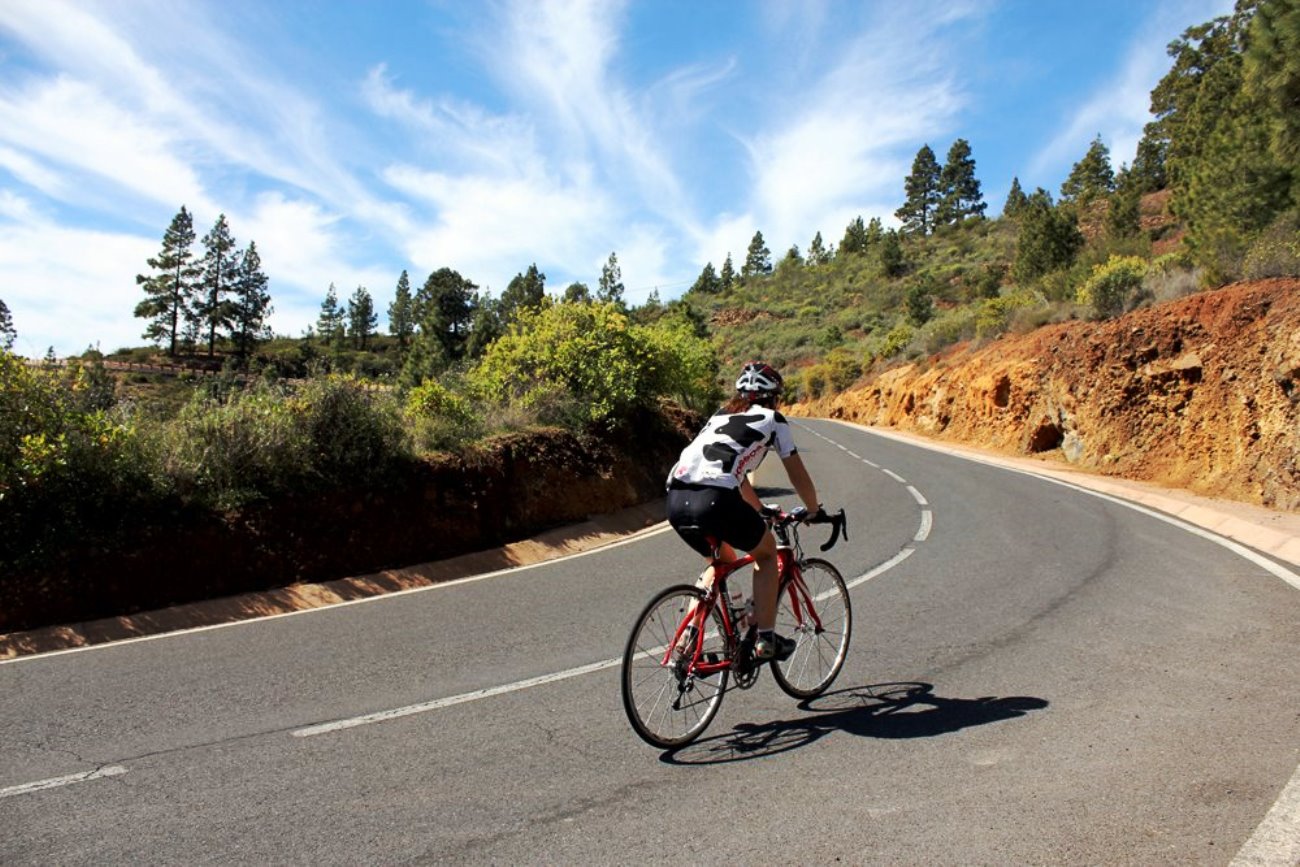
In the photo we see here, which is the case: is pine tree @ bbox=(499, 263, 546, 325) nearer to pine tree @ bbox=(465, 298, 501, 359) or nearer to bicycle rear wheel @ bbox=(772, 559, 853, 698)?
pine tree @ bbox=(465, 298, 501, 359)

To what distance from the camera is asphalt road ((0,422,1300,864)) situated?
11.2 feet

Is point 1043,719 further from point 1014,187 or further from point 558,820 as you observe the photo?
point 1014,187

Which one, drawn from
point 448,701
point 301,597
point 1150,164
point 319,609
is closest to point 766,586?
point 448,701

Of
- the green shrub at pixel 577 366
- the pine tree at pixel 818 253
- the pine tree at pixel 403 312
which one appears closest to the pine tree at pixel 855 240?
the pine tree at pixel 818 253

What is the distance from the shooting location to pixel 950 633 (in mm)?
6367

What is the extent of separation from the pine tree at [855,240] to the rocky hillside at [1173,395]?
273ft

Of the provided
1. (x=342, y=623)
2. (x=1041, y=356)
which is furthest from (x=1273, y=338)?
(x=342, y=623)

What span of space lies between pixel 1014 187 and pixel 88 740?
367 ft

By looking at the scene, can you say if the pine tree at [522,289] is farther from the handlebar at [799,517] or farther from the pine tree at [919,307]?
the handlebar at [799,517]

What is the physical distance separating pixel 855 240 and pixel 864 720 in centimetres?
11263

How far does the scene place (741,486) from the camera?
465cm

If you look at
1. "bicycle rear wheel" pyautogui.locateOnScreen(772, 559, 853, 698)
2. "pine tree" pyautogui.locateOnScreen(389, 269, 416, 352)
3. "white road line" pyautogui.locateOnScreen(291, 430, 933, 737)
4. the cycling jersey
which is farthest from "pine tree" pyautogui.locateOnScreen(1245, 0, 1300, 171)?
"pine tree" pyautogui.locateOnScreen(389, 269, 416, 352)

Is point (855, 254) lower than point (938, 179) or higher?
lower

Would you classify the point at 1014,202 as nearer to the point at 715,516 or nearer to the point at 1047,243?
the point at 1047,243
